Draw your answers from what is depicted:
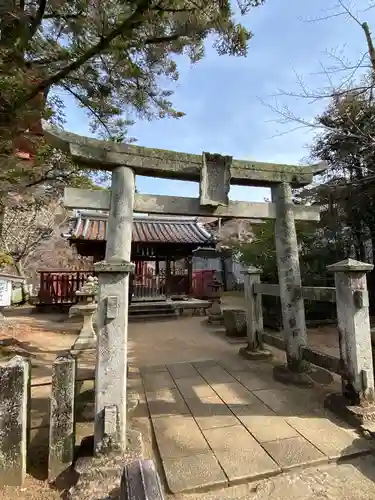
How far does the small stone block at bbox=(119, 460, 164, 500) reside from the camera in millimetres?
1451

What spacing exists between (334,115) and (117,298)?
31.9 feet

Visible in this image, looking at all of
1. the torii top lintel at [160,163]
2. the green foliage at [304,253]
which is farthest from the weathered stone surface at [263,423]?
the green foliage at [304,253]

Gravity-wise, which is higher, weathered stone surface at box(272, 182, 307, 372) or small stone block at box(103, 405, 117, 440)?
weathered stone surface at box(272, 182, 307, 372)

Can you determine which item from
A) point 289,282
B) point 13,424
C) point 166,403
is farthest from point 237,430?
A: point 289,282

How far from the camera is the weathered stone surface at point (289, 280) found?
4.25m

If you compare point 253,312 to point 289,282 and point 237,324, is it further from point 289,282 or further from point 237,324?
point 237,324

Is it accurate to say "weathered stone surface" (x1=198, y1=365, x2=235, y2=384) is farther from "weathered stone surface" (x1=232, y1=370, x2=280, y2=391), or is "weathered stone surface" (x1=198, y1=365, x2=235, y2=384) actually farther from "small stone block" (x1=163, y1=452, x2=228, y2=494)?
"small stone block" (x1=163, y1=452, x2=228, y2=494)

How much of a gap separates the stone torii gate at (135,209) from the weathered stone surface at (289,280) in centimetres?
1

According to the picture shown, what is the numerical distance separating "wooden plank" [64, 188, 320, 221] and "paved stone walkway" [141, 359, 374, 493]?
2493 mm

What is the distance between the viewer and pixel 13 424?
2307 millimetres

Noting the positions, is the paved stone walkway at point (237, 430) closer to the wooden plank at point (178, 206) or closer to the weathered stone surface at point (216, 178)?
the wooden plank at point (178, 206)

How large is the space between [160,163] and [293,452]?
3.59 metres

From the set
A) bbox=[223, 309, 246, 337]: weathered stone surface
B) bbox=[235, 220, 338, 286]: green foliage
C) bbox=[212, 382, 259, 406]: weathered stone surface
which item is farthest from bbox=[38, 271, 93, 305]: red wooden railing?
bbox=[212, 382, 259, 406]: weathered stone surface

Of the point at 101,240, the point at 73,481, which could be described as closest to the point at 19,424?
the point at 73,481
